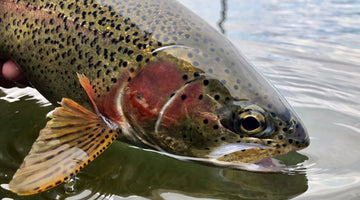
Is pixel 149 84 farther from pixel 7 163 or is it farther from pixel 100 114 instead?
pixel 7 163

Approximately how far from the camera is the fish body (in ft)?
7.56

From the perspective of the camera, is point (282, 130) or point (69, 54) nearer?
point (282, 130)

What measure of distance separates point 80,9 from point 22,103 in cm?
169

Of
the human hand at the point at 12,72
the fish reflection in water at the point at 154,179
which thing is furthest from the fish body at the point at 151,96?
the human hand at the point at 12,72

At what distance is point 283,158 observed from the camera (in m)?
2.85

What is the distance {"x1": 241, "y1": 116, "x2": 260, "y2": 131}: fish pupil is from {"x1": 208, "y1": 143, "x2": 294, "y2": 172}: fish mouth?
0.12m

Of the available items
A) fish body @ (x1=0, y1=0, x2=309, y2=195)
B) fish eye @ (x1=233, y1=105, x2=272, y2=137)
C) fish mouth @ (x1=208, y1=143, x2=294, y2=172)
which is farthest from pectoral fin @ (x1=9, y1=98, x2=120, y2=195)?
fish eye @ (x1=233, y1=105, x2=272, y2=137)

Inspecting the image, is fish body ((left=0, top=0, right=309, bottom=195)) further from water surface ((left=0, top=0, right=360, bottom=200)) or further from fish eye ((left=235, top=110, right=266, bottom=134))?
water surface ((left=0, top=0, right=360, bottom=200))

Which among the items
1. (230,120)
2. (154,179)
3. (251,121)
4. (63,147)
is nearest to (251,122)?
(251,121)

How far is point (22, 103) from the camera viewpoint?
12.9 feet

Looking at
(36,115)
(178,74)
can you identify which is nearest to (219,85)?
(178,74)

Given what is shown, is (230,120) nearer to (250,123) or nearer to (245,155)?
(250,123)

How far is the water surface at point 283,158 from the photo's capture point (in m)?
2.50

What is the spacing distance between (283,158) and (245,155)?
0.64 m
